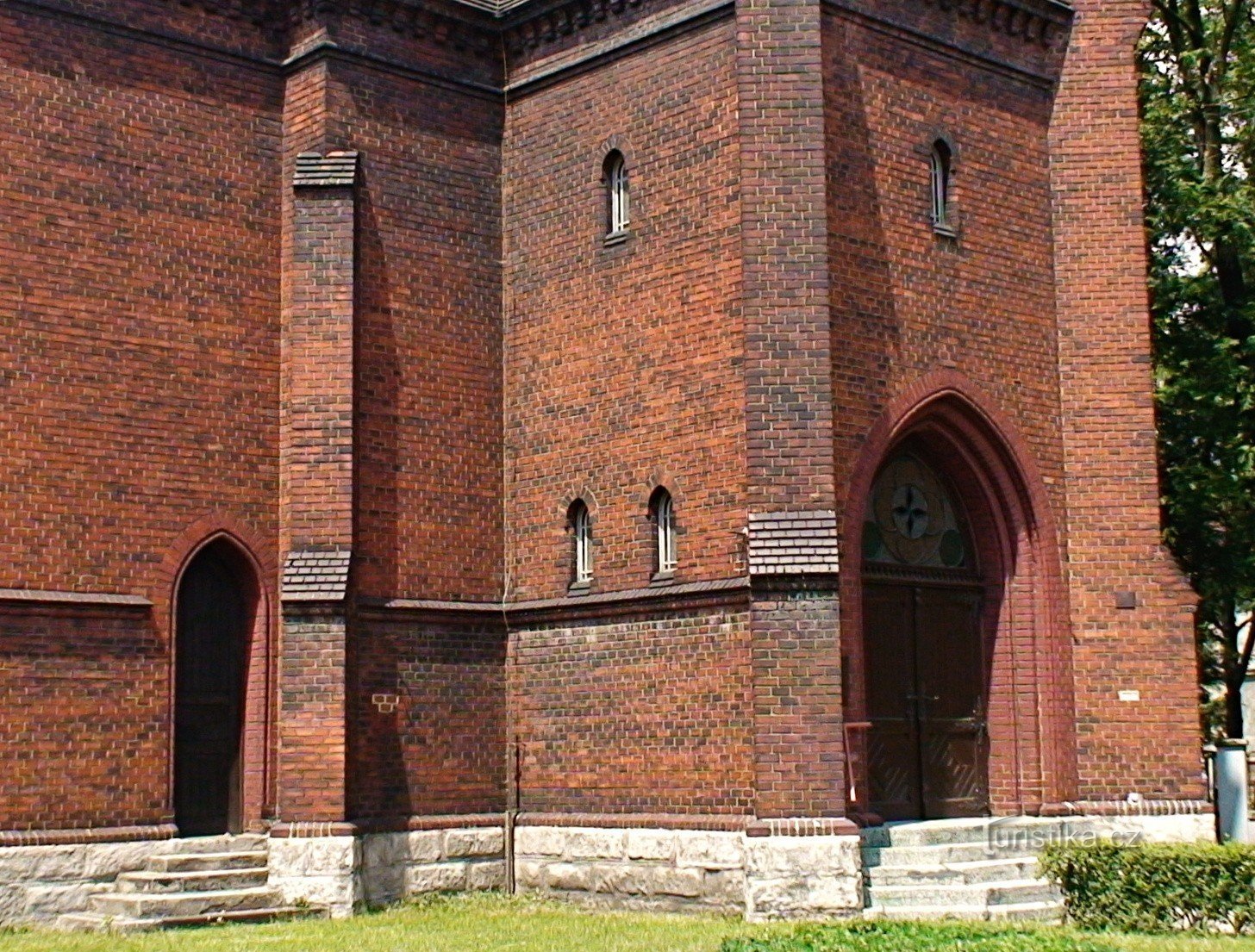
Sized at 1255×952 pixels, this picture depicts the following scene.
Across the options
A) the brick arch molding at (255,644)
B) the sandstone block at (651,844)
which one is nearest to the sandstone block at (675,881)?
the sandstone block at (651,844)

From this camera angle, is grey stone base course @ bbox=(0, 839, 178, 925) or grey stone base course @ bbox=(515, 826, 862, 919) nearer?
grey stone base course @ bbox=(515, 826, 862, 919)

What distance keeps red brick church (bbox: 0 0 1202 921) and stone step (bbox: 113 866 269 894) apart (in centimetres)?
41

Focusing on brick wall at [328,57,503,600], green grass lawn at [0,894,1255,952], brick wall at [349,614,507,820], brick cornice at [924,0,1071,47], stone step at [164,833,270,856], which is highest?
brick cornice at [924,0,1071,47]

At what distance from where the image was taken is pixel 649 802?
18266 millimetres

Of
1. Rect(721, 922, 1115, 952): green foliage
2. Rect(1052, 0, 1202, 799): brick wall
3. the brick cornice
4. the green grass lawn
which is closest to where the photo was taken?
Rect(721, 922, 1115, 952): green foliage

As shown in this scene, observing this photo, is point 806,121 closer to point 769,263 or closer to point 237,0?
point 769,263

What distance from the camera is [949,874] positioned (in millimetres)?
17188

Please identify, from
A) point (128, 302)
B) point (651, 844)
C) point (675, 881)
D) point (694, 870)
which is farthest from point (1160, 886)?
point (128, 302)

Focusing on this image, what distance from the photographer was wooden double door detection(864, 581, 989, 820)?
61.6 feet

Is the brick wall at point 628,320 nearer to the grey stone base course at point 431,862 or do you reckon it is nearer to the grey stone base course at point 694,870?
the grey stone base course at point 694,870

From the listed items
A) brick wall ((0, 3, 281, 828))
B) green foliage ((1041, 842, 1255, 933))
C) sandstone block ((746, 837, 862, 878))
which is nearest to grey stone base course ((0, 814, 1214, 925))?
sandstone block ((746, 837, 862, 878))

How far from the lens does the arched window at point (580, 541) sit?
19391mm

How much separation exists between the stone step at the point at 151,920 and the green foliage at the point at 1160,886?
23.9 ft

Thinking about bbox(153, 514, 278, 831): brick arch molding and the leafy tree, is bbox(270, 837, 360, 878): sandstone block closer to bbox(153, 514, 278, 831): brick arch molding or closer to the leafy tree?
bbox(153, 514, 278, 831): brick arch molding
